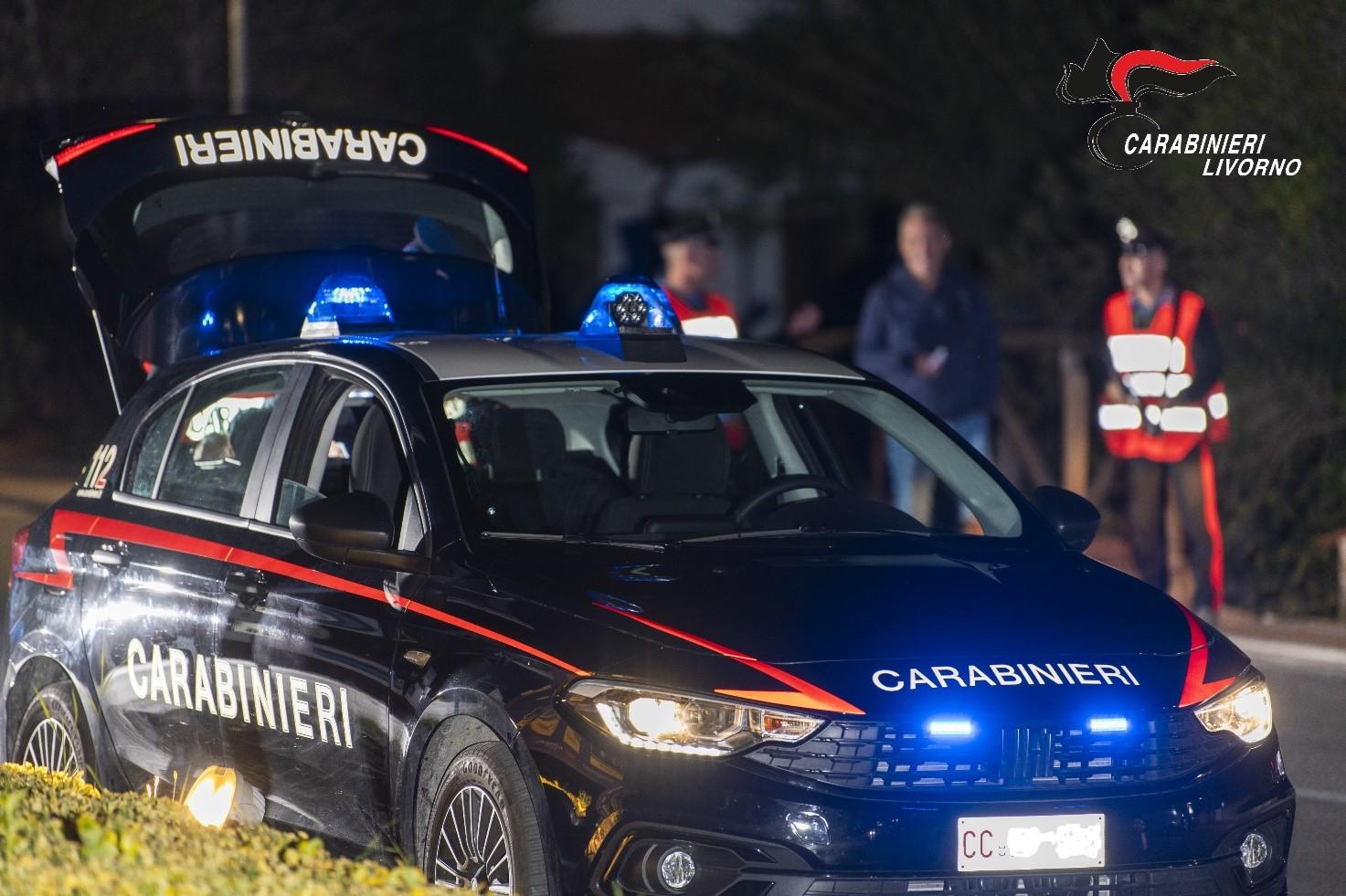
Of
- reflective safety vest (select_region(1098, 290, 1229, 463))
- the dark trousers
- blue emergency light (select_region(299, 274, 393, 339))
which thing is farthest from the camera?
the dark trousers

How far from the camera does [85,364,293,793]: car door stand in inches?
243

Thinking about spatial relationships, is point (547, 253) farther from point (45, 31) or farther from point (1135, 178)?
point (1135, 178)

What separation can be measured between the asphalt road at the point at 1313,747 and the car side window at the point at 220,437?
3.14 meters

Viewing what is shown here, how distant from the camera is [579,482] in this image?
6.63m

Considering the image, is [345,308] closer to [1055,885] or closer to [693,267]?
[1055,885]

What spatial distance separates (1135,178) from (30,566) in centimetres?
889

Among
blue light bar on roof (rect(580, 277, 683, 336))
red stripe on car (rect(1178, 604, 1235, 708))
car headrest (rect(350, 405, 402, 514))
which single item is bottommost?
red stripe on car (rect(1178, 604, 1235, 708))

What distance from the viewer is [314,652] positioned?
5672 millimetres

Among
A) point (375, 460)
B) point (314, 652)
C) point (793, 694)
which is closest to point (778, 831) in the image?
point (793, 694)

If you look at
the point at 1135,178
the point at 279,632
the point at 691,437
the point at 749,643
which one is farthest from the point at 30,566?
the point at 1135,178

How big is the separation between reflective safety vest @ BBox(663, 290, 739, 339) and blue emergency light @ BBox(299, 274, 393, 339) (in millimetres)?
3106

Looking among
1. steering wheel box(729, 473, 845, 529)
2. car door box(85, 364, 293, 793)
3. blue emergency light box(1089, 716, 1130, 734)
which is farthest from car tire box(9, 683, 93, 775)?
blue emergency light box(1089, 716, 1130, 734)

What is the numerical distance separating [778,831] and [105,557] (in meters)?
2.74

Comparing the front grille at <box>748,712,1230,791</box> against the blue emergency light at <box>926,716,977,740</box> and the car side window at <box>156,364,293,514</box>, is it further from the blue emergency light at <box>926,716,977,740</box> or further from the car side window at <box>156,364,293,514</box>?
the car side window at <box>156,364,293,514</box>
